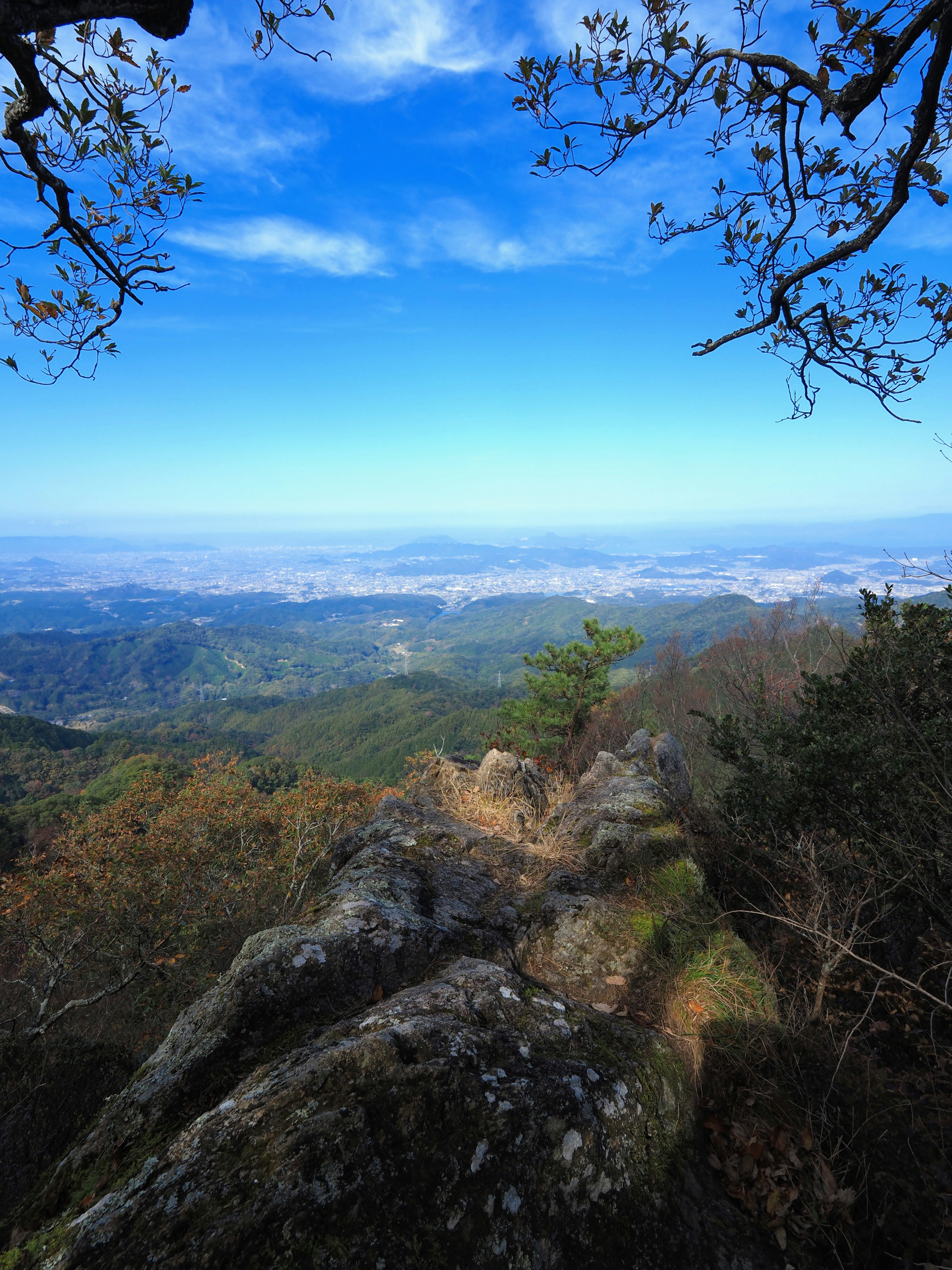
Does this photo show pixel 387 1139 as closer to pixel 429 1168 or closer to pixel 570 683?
pixel 429 1168

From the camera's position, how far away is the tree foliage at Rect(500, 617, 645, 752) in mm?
22188

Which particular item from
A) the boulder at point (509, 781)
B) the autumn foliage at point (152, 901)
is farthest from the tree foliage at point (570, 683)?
the boulder at point (509, 781)

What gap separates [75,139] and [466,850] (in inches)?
262

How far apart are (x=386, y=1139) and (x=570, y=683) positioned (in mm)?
20693

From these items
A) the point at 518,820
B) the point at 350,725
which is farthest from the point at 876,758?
the point at 350,725

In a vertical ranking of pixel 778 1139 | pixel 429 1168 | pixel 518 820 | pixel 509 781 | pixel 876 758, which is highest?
pixel 876 758

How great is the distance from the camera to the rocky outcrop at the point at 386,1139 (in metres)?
1.84

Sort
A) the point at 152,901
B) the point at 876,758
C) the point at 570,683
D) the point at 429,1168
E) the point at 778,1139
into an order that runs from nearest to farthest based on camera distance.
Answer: the point at 429,1168, the point at 778,1139, the point at 876,758, the point at 152,901, the point at 570,683

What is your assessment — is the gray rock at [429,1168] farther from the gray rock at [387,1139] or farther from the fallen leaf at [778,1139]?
the fallen leaf at [778,1139]

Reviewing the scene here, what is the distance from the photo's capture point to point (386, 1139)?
2.13m

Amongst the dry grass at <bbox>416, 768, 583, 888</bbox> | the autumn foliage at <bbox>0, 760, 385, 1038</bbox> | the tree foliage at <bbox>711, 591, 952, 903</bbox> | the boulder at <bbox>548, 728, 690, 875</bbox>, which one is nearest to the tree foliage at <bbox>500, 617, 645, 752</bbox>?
the autumn foliage at <bbox>0, 760, 385, 1038</bbox>

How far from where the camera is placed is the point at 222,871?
51.6ft

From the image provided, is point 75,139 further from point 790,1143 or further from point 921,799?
point 921,799

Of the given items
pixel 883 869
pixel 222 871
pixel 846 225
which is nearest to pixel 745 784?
pixel 883 869
